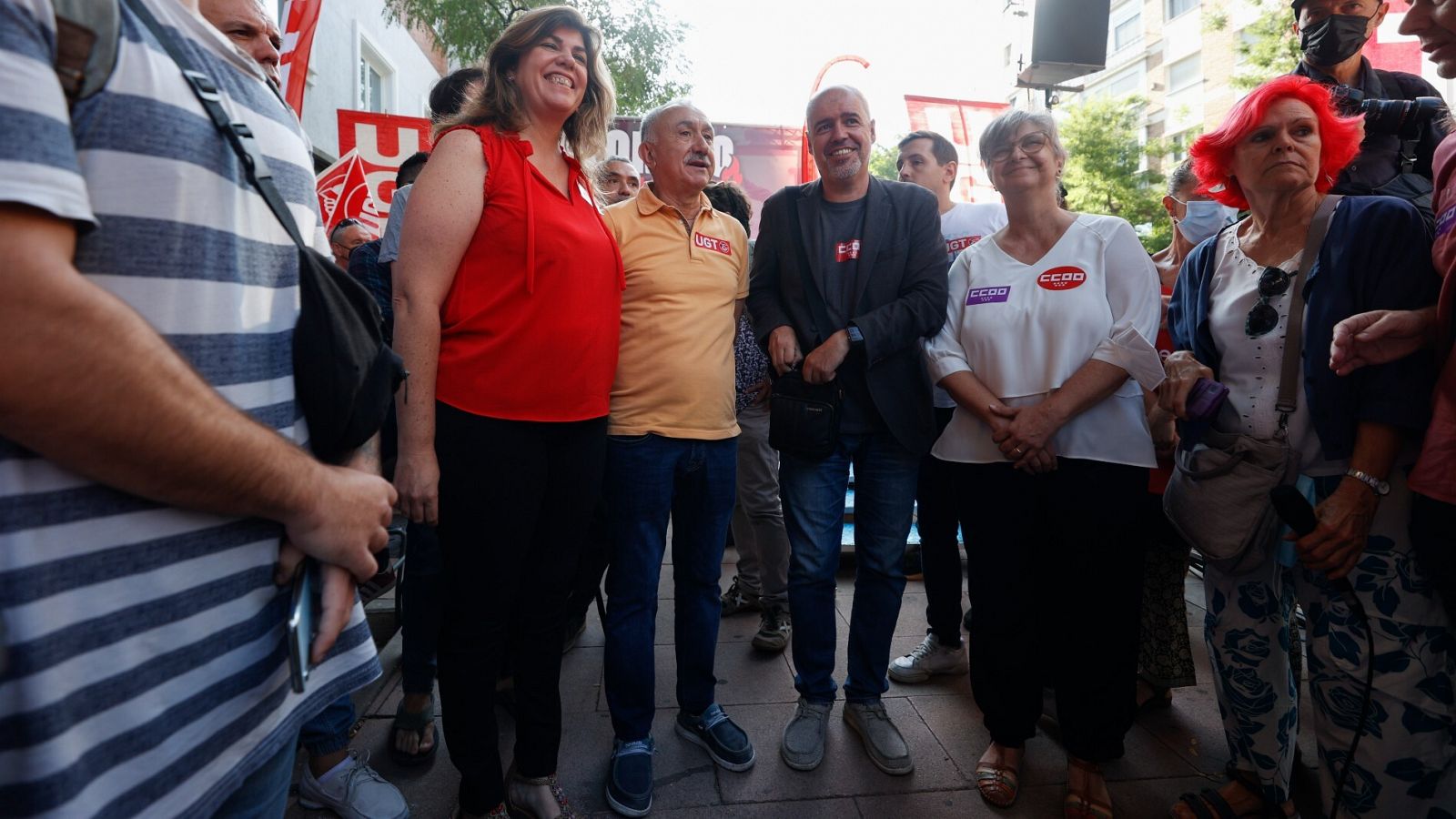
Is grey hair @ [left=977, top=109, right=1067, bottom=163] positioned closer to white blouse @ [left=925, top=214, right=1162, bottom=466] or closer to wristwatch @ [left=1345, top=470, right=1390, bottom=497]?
white blouse @ [left=925, top=214, right=1162, bottom=466]

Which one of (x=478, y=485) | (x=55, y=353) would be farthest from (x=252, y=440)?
(x=478, y=485)

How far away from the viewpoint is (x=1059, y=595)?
237 centimetres

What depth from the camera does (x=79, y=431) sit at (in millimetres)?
682

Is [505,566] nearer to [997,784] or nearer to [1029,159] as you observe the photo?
[997,784]

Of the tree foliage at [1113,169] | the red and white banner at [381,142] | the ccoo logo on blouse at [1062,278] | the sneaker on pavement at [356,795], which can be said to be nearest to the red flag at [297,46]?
the red and white banner at [381,142]

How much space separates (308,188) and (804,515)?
1936 mm

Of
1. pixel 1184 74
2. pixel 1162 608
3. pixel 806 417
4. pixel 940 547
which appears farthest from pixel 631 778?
pixel 1184 74

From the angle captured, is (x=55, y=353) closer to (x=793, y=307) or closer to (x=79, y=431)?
(x=79, y=431)

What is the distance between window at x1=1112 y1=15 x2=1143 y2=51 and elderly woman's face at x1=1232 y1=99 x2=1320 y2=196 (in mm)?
34037

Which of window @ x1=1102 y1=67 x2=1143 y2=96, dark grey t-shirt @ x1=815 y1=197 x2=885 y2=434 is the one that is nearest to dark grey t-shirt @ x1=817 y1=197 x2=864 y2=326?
dark grey t-shirt @ x1=815 y1=197 x2=885 y2=434

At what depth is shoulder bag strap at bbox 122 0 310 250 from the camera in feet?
2.72

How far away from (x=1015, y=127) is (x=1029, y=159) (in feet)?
0.43

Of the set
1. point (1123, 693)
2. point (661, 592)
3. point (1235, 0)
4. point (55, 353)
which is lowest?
point (661, 592)

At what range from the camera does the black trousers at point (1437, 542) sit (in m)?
1.66
